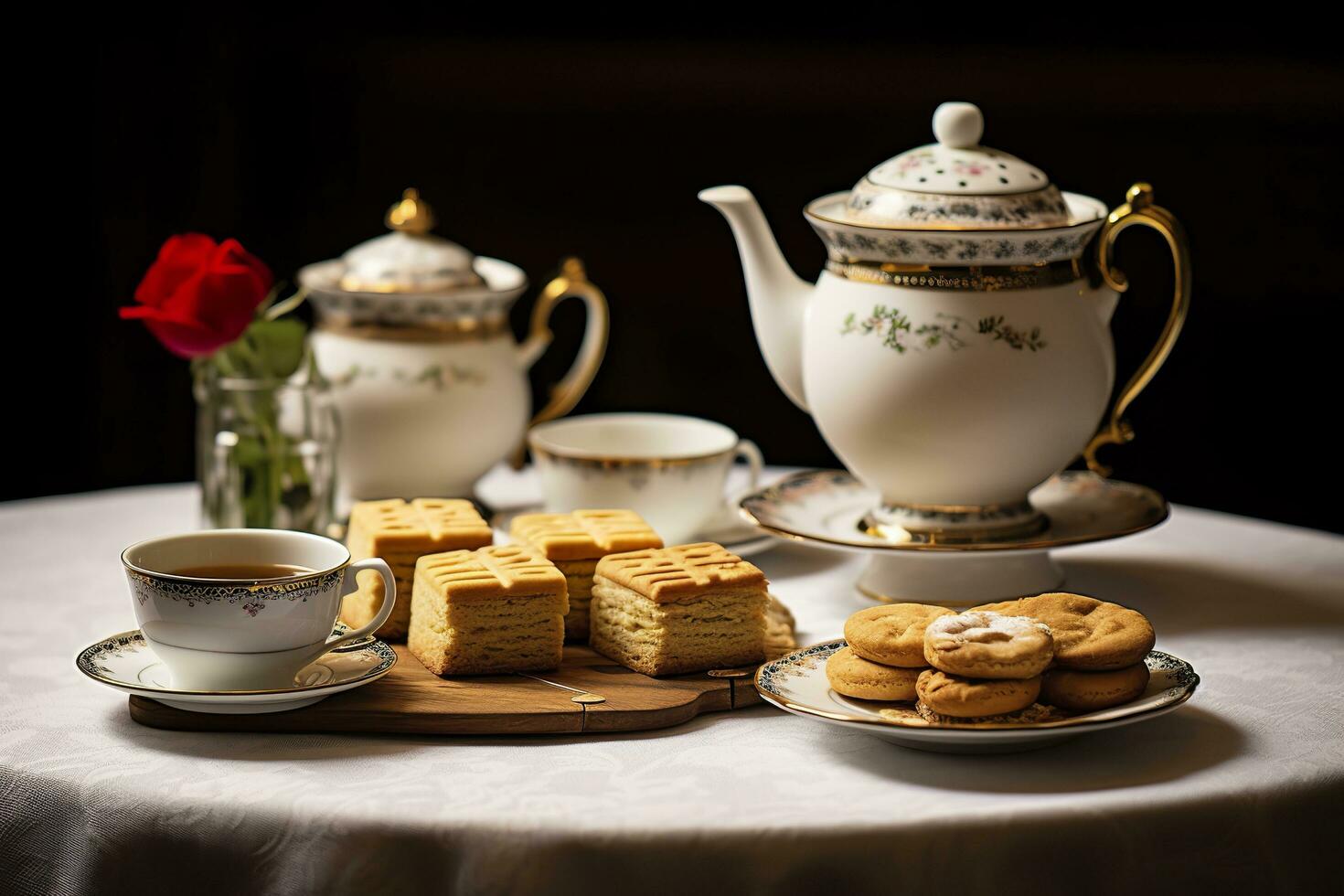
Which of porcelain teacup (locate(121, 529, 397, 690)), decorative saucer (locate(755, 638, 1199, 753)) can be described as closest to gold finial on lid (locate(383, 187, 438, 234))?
porcelain teacup (locate(121, 529, 397, 690))

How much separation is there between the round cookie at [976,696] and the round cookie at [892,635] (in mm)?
30

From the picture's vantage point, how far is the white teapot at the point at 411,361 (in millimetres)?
1702

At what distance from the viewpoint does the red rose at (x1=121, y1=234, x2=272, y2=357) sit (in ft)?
4.83

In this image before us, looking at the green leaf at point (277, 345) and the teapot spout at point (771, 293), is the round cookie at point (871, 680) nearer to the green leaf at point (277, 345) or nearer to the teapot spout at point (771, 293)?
the teapot spout at point (771, 293)

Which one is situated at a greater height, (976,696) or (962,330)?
(962,330)

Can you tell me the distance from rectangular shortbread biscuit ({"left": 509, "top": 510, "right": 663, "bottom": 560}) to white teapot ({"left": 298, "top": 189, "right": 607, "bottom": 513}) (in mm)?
370

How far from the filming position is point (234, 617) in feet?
3.54

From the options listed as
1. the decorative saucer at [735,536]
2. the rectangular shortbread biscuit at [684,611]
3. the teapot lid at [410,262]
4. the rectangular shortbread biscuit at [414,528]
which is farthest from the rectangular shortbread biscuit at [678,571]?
the teapot lid at [410,262]

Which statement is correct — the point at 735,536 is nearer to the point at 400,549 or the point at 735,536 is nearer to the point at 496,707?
the point at 400,549

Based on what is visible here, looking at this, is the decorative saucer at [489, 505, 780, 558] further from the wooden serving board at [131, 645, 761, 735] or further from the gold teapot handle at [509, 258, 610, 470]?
the wooden serving board at [131, 645, 761, 735]

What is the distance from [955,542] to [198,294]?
0.73 m

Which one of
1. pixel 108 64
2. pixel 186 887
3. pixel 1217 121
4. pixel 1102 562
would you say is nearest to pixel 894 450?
pixel 1102 562

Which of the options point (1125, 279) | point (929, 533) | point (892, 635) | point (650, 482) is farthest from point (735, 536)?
point (892, 635)

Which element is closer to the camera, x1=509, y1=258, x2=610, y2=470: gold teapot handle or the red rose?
the red rose
